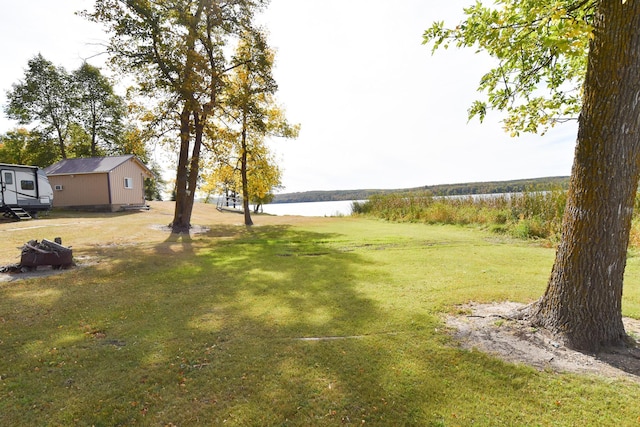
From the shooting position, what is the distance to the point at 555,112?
495 centimetres

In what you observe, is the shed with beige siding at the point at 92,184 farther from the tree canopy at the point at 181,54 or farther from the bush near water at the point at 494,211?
the bush near water at the point at 494,211

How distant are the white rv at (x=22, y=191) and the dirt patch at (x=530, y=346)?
72.3 feet

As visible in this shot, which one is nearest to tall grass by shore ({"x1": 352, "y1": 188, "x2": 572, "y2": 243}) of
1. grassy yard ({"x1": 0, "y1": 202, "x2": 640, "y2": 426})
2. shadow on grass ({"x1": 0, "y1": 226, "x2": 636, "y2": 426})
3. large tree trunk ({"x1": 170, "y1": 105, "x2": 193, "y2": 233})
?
grassy yard ({"x1": 0, "y1": 202, "x2": 640, "y2": 426})

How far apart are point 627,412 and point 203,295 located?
506 cm

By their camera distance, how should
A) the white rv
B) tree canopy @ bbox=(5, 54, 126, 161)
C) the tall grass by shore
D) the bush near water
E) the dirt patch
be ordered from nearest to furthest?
the dirt patch, the bush near water, the tall grass by shore, the white rv, tree canopy @ bbox=(5, 54, 126, 161)

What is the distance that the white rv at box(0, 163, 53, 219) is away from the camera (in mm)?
17141

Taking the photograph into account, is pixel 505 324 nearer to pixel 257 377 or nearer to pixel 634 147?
pixel 634 147

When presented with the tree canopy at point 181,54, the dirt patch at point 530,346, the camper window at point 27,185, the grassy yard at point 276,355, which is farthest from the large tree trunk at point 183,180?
the dirt patch at point 530,346

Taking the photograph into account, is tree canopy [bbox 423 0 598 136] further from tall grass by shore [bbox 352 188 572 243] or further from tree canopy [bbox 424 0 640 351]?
tall grass by shore [bbox 352 188 572 243]

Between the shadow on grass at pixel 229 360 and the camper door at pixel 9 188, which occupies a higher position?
the camper door at pixel 9 188

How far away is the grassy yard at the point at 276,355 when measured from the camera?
2.46 meters

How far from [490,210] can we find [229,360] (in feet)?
50.0

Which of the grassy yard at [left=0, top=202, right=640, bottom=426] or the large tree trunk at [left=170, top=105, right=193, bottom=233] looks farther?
the large tree trunk at [left=170, top=105, right=193, bottom=233]

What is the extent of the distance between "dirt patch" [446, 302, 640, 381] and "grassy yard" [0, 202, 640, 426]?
6.9 inches
